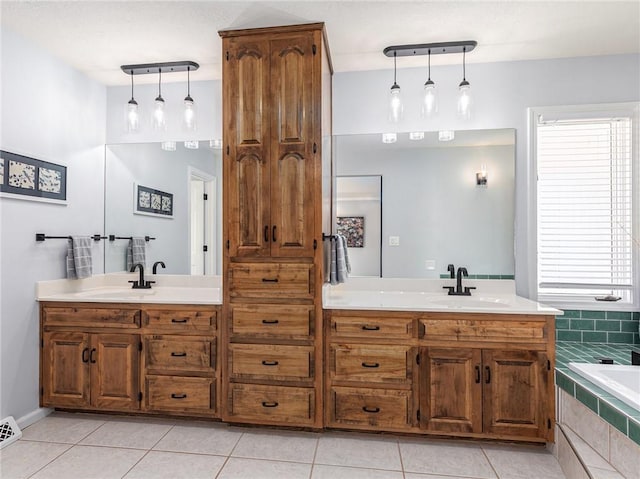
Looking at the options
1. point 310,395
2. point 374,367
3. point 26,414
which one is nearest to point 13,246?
point 26,414

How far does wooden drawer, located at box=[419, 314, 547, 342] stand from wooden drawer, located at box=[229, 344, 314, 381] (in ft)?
2.43

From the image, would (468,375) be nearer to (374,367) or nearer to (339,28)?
(374,367)

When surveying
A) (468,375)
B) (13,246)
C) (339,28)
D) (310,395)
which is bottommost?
(310,395)

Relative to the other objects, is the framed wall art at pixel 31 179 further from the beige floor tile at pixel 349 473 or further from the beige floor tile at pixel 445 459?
the beige floor tile at pixel 445 459

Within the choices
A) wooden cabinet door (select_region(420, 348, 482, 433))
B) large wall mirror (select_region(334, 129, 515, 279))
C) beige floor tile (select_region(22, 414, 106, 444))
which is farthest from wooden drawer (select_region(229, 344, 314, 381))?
beige floor tile (select_region(22, 414, 106, 444))

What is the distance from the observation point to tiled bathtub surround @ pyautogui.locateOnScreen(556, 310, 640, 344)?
2.65 metres

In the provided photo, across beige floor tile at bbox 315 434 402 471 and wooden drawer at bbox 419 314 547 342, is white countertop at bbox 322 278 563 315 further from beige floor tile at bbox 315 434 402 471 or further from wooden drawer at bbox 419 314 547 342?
beige floor tile at bbox 315 434 402 471

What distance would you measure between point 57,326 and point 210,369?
1.12 meters

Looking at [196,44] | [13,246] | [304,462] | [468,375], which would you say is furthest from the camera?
[196,44]

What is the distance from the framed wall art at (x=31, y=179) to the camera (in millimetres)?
2369

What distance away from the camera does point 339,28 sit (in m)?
2.37

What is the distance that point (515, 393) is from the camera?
86.5 inches

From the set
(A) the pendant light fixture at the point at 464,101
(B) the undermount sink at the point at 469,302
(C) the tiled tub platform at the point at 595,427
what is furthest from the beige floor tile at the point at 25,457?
(A) the pendant light fixture at the point at 464,101

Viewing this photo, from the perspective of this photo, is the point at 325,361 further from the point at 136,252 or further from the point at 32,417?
the point at 32,417
